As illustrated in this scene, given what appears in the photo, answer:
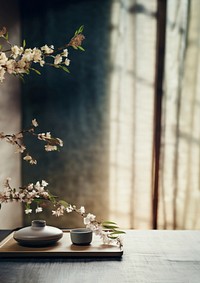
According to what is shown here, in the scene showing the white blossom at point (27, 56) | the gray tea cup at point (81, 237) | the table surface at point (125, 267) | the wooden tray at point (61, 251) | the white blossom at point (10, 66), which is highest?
the white blossom at point (27, 56)

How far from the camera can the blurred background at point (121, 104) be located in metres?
3.30

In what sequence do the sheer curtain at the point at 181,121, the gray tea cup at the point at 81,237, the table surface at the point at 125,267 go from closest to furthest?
the table surface at the point at 125,267 < the gray tea cup at the point at 81,237 < the sheer curtain at the point at 181,121

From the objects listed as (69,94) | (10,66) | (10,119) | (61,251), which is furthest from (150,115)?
(10,66)

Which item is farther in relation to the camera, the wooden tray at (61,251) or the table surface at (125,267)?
the wooden tray at (61,251)

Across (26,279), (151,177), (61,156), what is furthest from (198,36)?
(26,279)

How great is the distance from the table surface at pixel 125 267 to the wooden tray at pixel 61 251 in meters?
0.03

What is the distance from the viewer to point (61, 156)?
3.32 meters

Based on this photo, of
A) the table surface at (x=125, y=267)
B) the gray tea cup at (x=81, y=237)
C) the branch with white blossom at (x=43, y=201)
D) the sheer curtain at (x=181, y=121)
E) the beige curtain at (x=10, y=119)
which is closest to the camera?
the table surface at (x=125, y=267)

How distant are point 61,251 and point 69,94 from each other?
186cm

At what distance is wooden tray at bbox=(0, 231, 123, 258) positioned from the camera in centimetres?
157

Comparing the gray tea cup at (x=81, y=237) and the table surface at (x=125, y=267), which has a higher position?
the gray tea cup at (x=81, y=237)

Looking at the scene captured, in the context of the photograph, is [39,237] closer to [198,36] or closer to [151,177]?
[151,177]

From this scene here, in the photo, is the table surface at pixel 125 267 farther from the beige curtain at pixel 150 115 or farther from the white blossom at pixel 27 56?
the beige curtain at pixel 150 115

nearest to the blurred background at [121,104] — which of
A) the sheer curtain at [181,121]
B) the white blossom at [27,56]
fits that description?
the sheer curtain at [181,121]
